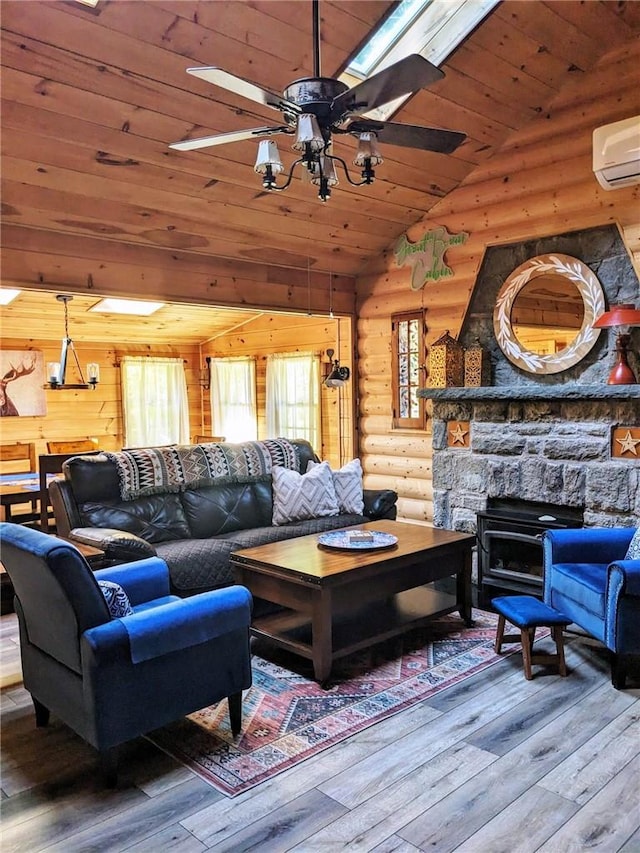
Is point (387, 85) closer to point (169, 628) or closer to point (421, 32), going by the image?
point (421, 32)

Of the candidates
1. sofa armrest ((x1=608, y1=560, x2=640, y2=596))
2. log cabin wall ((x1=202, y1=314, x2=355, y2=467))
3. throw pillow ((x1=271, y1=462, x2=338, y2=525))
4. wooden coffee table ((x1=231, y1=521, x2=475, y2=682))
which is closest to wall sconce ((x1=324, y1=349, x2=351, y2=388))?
log cabin wall ((x1=202, y1=314, x2=355, y2=467))

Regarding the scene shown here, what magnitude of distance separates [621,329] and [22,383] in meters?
5.59

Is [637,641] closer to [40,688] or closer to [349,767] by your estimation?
[349,767]

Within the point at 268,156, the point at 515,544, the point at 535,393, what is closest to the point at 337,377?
the point at 535,393

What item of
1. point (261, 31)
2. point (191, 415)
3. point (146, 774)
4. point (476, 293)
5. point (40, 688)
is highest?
point (261, 31)

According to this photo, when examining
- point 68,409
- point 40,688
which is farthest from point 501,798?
point 68,409

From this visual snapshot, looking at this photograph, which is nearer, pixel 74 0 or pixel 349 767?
pixel 349 767

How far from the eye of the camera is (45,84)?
3121 mm

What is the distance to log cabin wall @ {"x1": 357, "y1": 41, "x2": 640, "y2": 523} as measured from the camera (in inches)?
164

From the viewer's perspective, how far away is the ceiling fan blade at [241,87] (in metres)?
2.11

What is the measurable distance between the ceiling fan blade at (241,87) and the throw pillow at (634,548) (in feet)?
8.36

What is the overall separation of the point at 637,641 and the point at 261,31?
3392mm

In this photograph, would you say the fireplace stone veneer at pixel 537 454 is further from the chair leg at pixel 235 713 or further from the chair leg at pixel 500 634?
the chair leg at pixel 235 713

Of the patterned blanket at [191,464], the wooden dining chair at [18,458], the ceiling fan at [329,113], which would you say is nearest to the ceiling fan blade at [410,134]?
the ceiling fan at [329,113]
